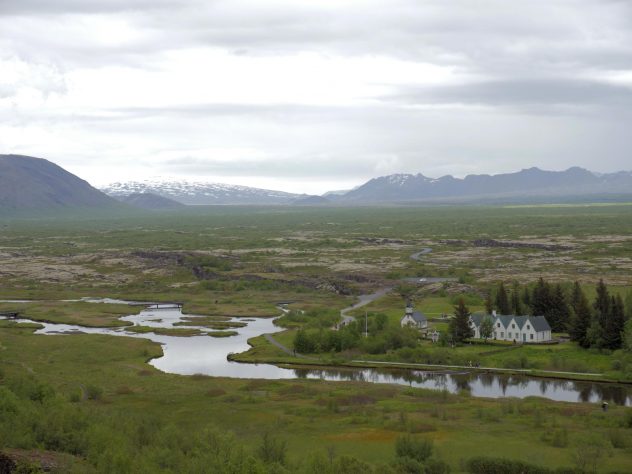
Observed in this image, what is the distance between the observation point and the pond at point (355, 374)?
2542 inches

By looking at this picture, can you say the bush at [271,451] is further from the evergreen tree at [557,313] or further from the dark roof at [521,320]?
the evergreen tree at [557,313]

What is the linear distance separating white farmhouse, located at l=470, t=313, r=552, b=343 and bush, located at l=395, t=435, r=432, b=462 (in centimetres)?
3971

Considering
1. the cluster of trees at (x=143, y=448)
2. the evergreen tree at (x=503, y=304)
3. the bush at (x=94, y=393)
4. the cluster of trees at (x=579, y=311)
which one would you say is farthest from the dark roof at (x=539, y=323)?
the bush at (x=94, y=393)

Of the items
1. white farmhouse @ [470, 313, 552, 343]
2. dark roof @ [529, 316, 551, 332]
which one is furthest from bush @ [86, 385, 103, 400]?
dark roof @ [529, 316, 551, 332]

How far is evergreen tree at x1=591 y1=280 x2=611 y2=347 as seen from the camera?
77188 millimetres

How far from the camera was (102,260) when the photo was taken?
7402 inches

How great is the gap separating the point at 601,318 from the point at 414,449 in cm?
4099

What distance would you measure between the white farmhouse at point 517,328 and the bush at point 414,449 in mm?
39714

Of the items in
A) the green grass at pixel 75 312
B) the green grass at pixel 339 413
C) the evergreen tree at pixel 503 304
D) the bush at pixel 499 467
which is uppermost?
the evergreen tree at pixel 503 304

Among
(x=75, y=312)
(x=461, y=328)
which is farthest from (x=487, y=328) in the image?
(x=75, y=312)

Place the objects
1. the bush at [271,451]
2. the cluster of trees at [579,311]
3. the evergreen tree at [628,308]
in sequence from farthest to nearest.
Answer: the evergreen tree at [628,308] → the cluster of trees at [579,311] → the bush at [271,451]

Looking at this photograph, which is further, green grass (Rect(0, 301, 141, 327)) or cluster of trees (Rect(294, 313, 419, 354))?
green grass (Rect(0, 301, 141, 327))

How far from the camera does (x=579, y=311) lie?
80625mm

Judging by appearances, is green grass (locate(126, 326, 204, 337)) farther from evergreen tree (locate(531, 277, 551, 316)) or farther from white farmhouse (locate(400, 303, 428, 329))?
evergreen tree (locate(531, 277, 551, 316))
